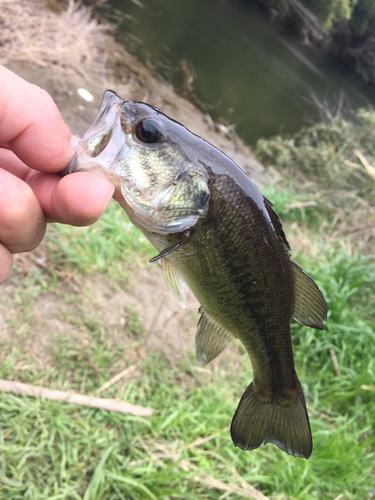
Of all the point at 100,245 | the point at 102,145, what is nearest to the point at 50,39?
the point at 100,245

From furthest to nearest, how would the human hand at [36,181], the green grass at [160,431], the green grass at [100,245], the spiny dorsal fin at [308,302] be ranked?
1. the green grass at [100,245]
2. the green grass at [160,431]
3. the spiny dorsal fin at [308,302]
4. the human hand at [36,181]

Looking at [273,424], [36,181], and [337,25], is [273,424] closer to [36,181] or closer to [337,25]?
[36,181]

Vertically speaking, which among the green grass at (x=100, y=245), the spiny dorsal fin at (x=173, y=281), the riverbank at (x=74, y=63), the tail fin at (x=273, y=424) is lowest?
the riverbank at (x=74, y=63)

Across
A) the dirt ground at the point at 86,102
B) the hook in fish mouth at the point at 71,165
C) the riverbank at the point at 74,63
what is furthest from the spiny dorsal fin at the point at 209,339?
the riverbank at the point at 74,63

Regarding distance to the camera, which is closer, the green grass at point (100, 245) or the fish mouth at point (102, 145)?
the fish mouth at point (102, 145)

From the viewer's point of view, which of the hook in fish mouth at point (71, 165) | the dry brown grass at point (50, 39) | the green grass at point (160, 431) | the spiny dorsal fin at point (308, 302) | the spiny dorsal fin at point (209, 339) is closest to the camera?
the hook in fish mouth at point (71, 165)

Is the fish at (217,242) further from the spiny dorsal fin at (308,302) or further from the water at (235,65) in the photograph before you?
the water at (235,65)
